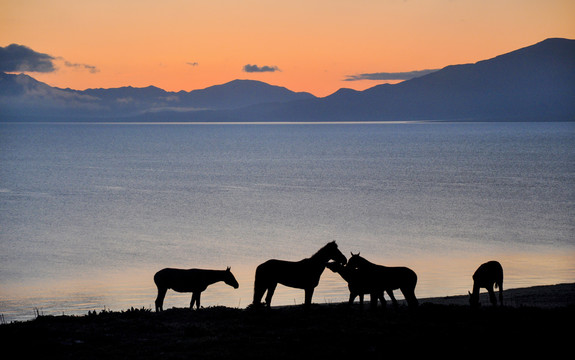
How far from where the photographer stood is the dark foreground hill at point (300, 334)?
1328 centimetres

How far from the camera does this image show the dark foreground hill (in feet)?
43.6

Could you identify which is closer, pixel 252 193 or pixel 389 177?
pixel 252 193

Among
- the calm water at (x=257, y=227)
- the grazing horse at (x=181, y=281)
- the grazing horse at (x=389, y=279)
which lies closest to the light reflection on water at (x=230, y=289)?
the calm water at (x=257, y=227)

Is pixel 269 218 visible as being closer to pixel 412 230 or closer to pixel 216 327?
pixel 412 230

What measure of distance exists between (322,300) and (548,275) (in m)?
13.7

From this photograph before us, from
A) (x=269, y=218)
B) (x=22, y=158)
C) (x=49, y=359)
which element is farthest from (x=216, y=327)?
(x=22, y=158)

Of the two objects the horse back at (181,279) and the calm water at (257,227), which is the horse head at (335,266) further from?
the calm water at (257,227)

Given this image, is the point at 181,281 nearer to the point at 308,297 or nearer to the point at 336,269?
the point at 308,297

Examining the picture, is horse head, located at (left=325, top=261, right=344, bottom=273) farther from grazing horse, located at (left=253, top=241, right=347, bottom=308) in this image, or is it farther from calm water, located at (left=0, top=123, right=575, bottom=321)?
calm water, located at (left=0, top=123, right=575, bottom=321)

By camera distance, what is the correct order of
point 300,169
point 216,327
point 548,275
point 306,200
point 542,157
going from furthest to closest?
point 542,157 → point 300,169 → point 306,200 → point 548,275 → point 216,327

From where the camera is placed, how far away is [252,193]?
85750mm

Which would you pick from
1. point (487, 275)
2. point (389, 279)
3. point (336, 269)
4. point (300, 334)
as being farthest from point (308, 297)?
point (487, 275)

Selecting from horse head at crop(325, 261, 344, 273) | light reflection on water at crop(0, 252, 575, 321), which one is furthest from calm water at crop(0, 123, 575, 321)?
horse head at crop(325, 261, 344, 273)

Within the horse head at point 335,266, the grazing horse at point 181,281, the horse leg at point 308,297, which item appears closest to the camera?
the horse leg at point 308,297
